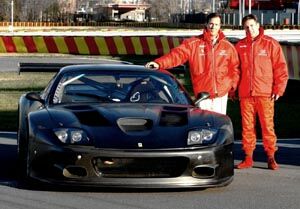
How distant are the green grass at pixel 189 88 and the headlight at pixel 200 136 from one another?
14.4ft

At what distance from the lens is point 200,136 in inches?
296

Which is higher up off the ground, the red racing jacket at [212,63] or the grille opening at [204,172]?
the red racing jacket at [212,63]

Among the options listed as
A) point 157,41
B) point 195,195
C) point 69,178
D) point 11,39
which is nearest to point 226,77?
point 195,195

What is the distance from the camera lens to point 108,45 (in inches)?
1200

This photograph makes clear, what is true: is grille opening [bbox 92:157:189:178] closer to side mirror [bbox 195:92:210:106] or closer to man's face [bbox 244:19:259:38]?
side mirror [bbox 195:92:210:106]

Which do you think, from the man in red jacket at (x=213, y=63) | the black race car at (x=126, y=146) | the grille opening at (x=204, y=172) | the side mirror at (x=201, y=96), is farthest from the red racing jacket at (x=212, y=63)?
the grille opening at (x=204, y=172)

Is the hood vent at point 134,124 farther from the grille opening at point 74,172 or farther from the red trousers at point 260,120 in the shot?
the red trousers at point 260,120

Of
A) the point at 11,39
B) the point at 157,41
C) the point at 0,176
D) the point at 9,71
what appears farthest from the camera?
the point at 11,39

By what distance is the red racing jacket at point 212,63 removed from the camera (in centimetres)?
903

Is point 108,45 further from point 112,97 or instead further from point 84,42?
point 112,97

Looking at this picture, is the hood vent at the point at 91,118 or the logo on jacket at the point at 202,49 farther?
the logo on jacket at the point at 202,49

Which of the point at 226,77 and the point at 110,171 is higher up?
the point at 226,77

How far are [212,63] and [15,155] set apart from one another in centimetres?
264

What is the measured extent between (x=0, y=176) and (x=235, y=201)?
2.54m
